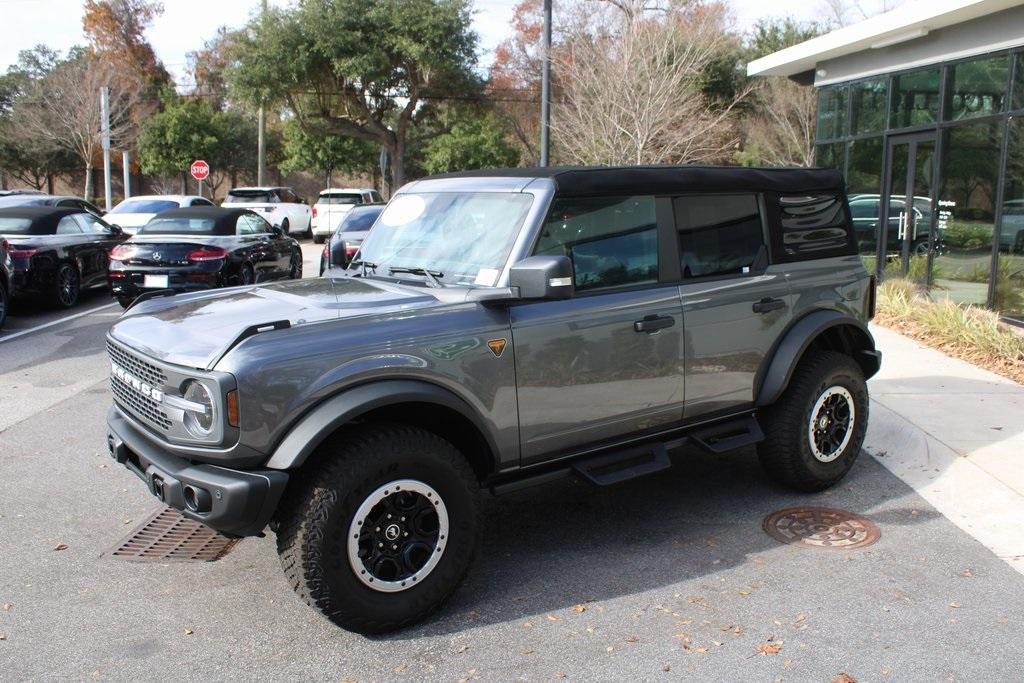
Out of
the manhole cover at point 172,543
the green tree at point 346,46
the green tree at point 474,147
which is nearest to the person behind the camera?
→ the manhole cover at point 172,543

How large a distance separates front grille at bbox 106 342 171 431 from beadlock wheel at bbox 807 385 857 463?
3.53 metres

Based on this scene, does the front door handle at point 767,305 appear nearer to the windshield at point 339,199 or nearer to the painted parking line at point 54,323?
the painted parking line at point 54,323

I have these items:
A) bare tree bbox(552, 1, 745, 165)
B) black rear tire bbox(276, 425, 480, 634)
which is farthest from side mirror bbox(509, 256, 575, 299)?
bare tree bbox(552, 1, 745, 165)

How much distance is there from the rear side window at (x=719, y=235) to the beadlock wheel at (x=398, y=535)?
6.32 ft

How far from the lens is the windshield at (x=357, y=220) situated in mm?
14414

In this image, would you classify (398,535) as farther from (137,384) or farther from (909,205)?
(909,205)

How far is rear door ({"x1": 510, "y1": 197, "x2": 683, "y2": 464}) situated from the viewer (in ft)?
13.9

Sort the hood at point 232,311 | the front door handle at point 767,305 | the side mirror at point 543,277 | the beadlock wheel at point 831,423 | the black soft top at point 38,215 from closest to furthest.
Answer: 1. the hood at point 232,311
2. the side mirror at point 543,277
3. the front door handle at point 767,305
4. the beadlock wheel at point 831,423
5. the black soft top at point 38,215

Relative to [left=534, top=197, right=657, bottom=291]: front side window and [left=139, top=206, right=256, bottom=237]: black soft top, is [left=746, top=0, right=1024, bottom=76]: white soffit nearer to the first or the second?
[left=534, top=197, right=657, bottom=291]: front side window

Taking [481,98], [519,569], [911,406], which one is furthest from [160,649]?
[481,98]

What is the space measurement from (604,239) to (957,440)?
11.8ft

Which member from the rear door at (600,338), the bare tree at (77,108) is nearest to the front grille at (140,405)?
the rear door at (600,338)

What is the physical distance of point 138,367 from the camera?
400 centimetres

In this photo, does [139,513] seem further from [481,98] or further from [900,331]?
[481,98]
